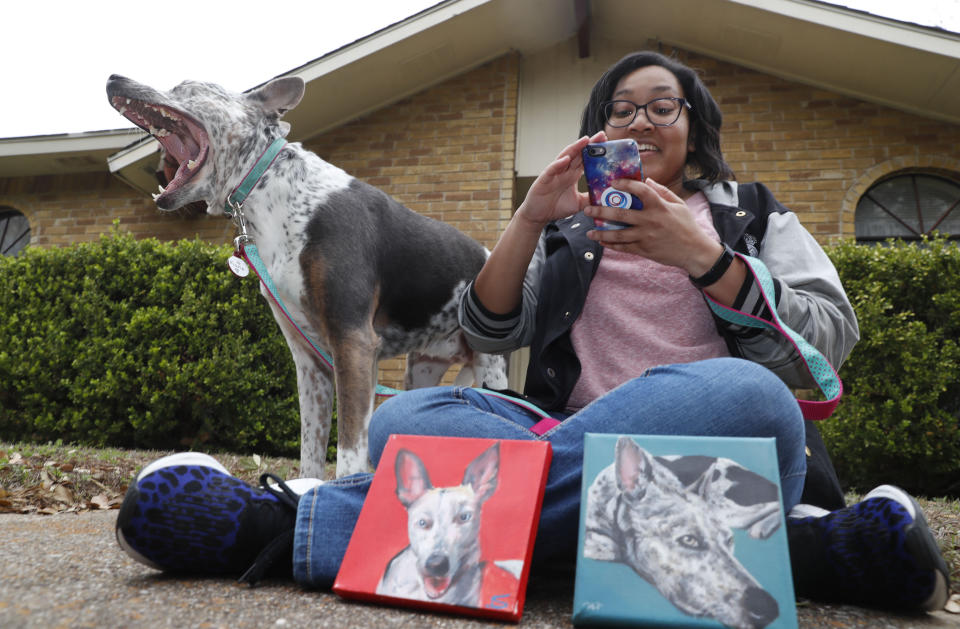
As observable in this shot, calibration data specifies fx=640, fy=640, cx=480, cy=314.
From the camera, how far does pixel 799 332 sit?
5.80ft

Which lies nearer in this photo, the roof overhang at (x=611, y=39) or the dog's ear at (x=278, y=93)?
the dog's ear at (x=278, y=93)

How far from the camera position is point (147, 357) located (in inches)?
219

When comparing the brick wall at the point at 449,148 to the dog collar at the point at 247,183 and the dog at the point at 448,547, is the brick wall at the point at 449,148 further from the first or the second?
the dog at the point at 448,547

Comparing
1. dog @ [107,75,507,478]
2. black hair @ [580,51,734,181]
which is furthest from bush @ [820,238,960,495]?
dog @ [107,75,507,478]

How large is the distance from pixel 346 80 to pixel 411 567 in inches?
263

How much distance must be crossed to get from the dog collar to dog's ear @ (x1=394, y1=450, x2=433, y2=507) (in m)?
1.66

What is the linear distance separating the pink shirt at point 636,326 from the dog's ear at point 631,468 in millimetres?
617

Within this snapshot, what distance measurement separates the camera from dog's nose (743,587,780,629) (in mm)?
1085

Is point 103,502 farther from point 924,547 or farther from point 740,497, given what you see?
point 924,547

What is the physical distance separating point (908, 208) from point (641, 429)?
677 centimetres

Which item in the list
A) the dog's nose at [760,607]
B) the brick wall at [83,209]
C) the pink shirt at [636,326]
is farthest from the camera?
the brick wall at [83,209]

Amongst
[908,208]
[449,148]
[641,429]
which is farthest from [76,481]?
[908,208]

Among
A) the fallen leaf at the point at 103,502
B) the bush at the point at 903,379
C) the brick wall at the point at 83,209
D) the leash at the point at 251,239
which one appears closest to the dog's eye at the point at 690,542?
the leash at the point at 251,239

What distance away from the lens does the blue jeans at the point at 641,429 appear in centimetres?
145
